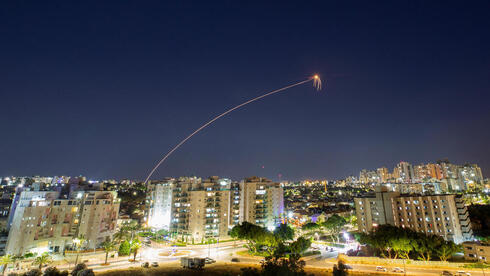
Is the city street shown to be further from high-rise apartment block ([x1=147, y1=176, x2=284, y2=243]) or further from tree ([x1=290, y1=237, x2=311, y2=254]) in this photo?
high-rise apartment block ([x1=147, y1=176, x2=284, y2=243])

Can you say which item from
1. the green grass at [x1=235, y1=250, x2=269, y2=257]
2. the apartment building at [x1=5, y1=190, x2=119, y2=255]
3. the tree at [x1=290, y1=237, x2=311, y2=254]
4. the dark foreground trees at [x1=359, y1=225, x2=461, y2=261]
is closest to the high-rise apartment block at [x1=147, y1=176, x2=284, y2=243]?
the green grass at [x1=235, y1=250, x2=269, y2=257]

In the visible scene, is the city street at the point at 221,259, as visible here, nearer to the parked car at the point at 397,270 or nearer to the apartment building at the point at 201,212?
the parked car at the point at 397,270

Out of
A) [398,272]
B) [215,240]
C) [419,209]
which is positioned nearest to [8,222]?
[215,240]

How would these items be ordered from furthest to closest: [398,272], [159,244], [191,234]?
[191,234], [159,244], [398,272]

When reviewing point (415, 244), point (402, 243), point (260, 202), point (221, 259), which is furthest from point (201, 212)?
point (415, 244)

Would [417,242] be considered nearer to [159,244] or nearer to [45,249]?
[159,244]
